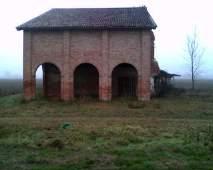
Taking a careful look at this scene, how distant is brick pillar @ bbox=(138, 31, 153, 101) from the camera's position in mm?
31703

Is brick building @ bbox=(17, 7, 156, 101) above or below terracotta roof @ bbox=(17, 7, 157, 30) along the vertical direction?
below

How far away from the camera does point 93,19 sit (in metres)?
32.9

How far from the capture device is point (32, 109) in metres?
27.7

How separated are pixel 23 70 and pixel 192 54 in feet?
91.0

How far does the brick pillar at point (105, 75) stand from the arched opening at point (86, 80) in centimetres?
257

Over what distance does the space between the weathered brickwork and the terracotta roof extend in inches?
24.7

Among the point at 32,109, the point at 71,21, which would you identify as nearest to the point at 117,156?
the point at 32,109

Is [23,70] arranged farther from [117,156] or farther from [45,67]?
[117,156]

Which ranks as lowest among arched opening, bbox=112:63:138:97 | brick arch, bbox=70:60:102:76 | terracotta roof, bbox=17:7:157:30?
arched opening, bbox=112:63:138:97

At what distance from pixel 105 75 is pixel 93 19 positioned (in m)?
4.44

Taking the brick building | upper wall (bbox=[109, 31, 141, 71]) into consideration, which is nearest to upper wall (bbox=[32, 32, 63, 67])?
the brick building

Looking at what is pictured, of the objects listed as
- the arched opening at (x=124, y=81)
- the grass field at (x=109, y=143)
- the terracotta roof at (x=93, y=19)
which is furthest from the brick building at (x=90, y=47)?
the grass field at (x=109, y=143)

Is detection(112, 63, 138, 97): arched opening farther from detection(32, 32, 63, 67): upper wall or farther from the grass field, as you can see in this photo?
the grass field

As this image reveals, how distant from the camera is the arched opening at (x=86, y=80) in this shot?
34625mm
